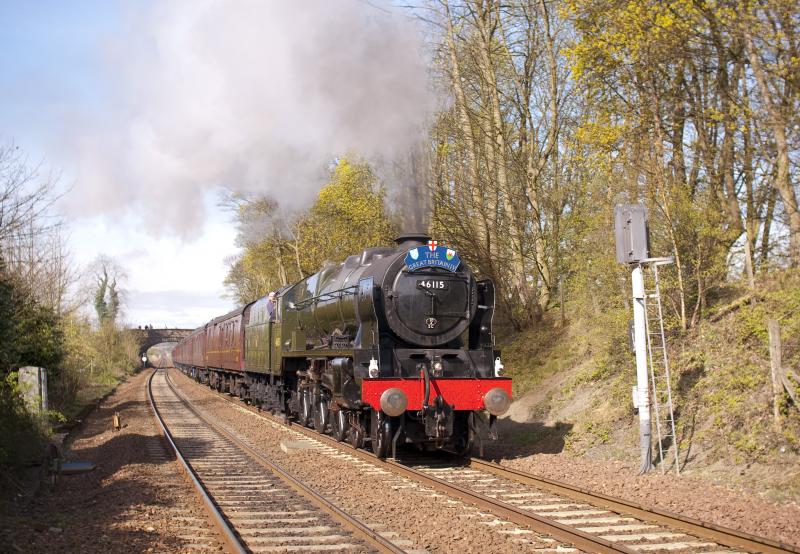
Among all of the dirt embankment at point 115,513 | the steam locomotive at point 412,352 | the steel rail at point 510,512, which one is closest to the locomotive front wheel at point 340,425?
the steam locomotive at point 412,352

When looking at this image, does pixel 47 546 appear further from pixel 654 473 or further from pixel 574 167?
pixel 574 167

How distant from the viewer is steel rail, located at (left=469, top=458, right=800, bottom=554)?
5.99 metres

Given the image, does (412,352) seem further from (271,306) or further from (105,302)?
(105,302)

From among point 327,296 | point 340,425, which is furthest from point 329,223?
point 340,425

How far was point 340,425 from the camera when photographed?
1341 cm

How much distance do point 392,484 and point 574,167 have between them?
15076 millimetres

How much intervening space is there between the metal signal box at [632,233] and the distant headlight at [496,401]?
2.65 meters

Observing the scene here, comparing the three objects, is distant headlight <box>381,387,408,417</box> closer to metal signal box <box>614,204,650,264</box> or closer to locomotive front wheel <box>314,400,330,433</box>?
metal signal box <box>614,204,650,264</box>

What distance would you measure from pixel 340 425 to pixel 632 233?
624cm

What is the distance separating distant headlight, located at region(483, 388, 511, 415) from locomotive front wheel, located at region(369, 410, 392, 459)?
60.8 inches

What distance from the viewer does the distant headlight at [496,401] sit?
435 inches

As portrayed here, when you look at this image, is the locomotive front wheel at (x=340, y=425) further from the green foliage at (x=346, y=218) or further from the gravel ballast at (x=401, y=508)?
the green foliage at (x=346, y=218)

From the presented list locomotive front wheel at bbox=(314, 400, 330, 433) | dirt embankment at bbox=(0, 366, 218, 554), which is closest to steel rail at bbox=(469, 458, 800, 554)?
dirt embankment at bbox=(0, 366, 218, 554)

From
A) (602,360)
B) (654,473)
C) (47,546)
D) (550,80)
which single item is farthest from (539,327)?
(47,546)
